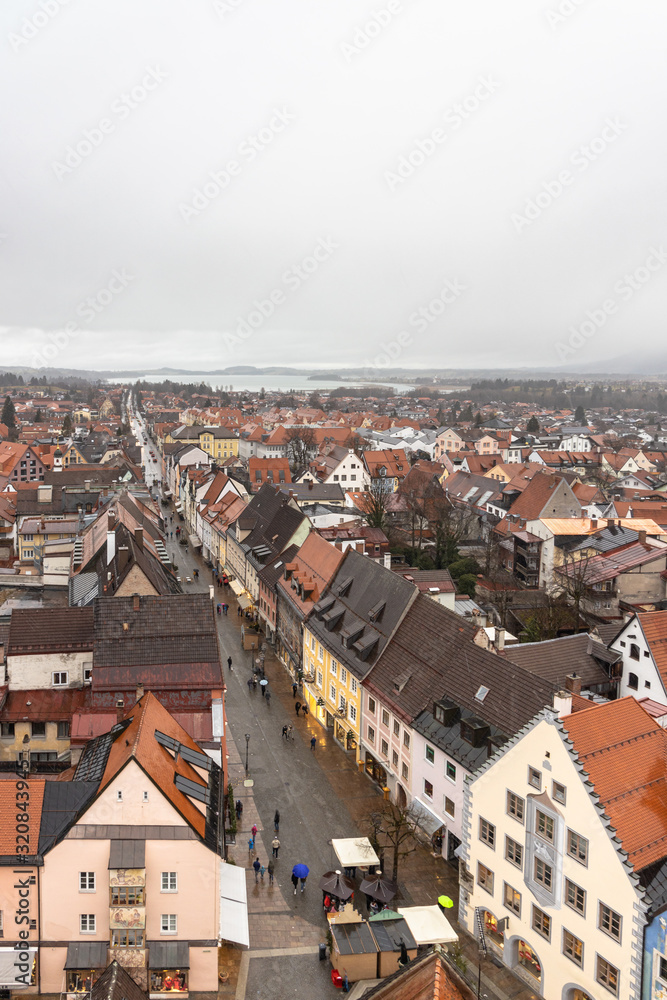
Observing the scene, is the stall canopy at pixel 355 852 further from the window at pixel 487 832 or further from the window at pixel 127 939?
the window at pixel 127 939

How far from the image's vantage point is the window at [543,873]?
1010 inches

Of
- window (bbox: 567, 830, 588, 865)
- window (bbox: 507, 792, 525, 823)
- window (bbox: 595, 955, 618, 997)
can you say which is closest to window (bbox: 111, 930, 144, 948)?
window (bbox: 507, 792, 525, 823)

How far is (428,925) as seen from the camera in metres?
28.2

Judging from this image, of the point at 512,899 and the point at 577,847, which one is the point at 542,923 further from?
the point at 577,847

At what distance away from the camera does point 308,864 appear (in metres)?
34.2

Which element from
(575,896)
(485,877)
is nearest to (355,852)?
(485,877)

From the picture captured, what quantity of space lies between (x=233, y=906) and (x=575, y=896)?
12.5 meters

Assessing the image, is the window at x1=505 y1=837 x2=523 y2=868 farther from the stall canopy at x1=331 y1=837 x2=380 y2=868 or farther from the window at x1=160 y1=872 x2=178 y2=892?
the window at x1=160 y1=872 x2=178 y2=892

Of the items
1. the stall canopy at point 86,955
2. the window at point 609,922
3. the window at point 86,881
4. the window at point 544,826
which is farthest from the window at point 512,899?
the window at point 86,881

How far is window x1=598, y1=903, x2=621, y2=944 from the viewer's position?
23.0 m

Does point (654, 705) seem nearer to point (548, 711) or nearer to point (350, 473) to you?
point (548, 711)

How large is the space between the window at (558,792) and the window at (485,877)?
219 inches

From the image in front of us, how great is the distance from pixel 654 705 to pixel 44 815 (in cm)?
3169

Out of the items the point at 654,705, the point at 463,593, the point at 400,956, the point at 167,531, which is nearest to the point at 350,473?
the point at 167,531
